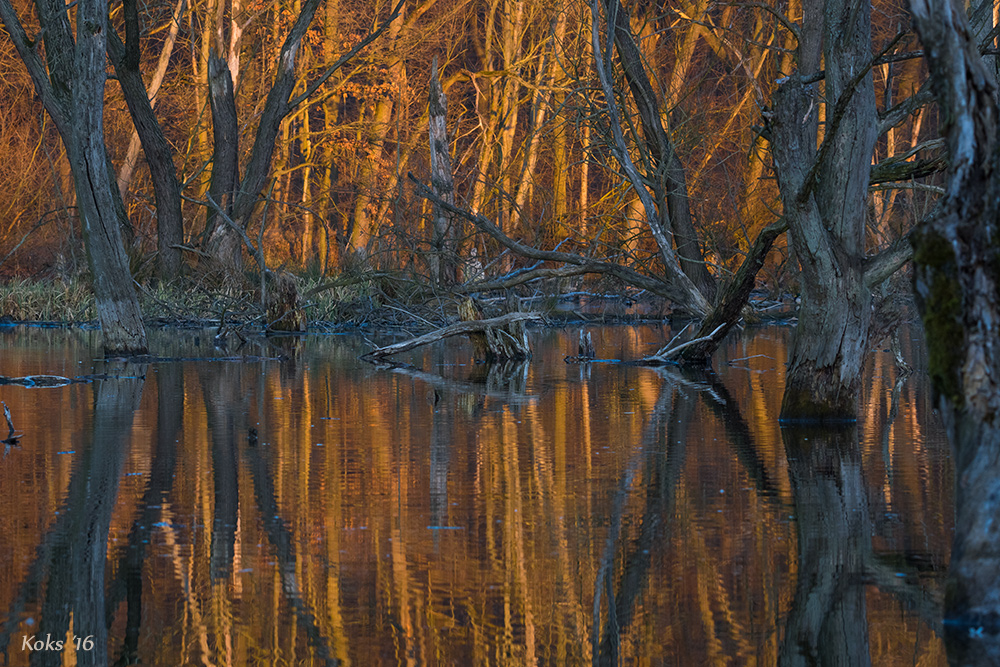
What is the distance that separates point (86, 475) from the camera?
21.4 ft

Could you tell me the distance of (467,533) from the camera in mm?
5242

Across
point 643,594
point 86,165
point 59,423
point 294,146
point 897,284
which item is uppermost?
point 294,146

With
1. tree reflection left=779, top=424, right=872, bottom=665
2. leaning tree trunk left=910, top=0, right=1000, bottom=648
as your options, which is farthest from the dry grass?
leaning tree trunk left=910, top=0, right=1000, bottom=648

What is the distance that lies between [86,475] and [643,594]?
3.39m

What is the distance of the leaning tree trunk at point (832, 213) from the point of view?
309 inches

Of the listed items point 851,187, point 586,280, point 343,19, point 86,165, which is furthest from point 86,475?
point 343,19

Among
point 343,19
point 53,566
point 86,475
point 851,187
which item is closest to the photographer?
point 53,566

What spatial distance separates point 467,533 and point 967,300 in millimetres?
2282

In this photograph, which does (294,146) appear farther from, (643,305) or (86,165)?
(86,165)

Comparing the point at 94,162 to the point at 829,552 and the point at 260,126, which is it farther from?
the point at 260,126

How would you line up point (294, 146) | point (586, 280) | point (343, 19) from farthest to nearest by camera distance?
point (294, 146) < point (343, 19) < point (586, 280)

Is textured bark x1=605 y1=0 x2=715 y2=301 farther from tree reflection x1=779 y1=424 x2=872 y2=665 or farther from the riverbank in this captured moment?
tree reflection x1=779 y1=424 x2=872 y2=665

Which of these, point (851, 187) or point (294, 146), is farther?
point (294, 146)

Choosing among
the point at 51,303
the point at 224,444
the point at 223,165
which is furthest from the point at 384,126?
the point at 224,444
